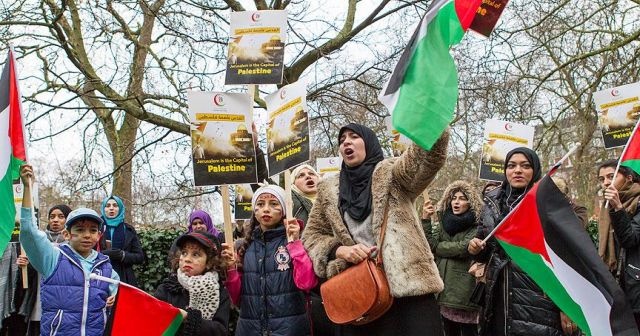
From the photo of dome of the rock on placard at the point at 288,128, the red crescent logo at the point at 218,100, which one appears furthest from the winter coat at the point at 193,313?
the red crescent logo at the point at 218,100

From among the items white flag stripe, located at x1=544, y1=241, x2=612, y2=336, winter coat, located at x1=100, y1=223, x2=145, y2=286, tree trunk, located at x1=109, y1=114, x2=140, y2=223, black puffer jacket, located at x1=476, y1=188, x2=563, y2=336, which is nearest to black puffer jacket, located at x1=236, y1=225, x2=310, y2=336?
black puffer jacket, located at x1=476, y1=188, x2=563, y2=336

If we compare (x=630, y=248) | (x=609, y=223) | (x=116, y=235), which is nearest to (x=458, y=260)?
(x=609, y=223)

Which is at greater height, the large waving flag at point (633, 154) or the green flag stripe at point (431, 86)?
the green flag stripe at point (431, 86)

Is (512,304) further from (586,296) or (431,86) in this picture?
(431,86)

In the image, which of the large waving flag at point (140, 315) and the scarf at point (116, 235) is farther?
the scarf at point (116, 235)

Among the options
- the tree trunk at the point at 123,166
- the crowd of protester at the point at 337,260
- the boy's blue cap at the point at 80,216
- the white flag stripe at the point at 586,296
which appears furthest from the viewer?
the tree trunk at the point at 123,166

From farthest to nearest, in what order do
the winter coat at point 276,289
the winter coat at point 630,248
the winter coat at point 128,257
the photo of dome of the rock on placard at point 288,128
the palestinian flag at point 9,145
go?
the winter coat at point 128,257, the winter coat at point 630,248, the photo of dome of the rock on placard at point 288,128, the winter coat at point 276,289, the palestinian flag at point 9,145

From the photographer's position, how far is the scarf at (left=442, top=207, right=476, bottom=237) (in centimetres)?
627

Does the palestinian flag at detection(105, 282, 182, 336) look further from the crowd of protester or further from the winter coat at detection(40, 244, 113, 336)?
the winter coat at detection(40, 244, 113, 336)

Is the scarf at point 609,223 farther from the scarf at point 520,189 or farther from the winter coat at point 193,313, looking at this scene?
the winter coat at point 193,313

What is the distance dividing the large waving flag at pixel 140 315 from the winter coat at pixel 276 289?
1.75 ft

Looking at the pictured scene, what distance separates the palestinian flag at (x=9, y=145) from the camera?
4500 millimetres

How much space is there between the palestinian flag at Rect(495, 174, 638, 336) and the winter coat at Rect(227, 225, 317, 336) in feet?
4.36

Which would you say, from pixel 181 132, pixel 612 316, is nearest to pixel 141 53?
pixel 181 132
